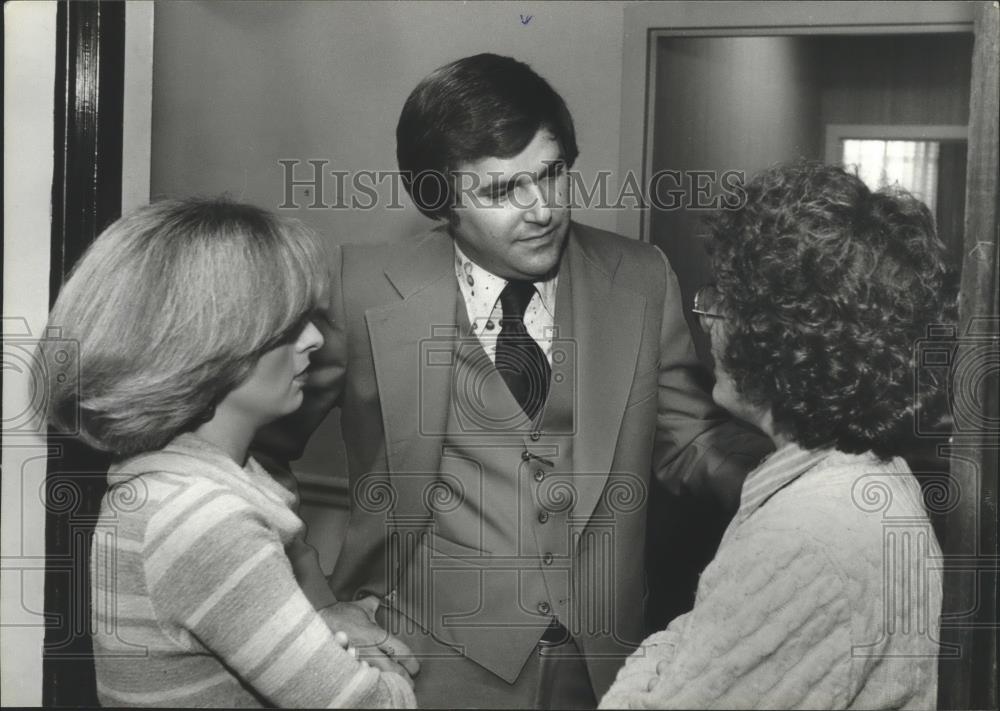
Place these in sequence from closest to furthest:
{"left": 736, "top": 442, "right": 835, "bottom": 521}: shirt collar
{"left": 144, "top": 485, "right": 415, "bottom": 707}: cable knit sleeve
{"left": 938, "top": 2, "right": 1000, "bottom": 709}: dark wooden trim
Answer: {"left": 144, "top": 485, "right": 415, "bottom": 707}: cable knit sleeve
{"left": 736, "top": 442, "right": 835, "bottom": 521}: shirt collar
{"left": 938, "top": 2, "right": 1000, "bottom": 709}: dark wooden trim

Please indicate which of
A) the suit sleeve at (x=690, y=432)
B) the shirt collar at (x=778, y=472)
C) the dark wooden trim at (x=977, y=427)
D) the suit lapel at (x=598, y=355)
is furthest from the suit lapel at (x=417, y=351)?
the dark wooden trim at (x=977, y=427)

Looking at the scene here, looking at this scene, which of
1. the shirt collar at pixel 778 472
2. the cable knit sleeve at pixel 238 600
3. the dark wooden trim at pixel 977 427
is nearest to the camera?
the cable knit sleeve at pixel 238 600

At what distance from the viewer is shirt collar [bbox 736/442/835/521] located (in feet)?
3.72

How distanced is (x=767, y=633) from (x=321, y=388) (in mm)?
656

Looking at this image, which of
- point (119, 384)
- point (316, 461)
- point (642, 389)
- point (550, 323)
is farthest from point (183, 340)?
point (642, 389)

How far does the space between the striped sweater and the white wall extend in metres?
0.33

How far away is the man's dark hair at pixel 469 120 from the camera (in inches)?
51.1

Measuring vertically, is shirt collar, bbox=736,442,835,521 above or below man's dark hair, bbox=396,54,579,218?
below

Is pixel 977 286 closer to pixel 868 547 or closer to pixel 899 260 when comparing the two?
pixel 899 260

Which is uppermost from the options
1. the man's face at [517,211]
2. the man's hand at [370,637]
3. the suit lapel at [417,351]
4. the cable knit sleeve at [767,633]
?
the man's face at [517,211]

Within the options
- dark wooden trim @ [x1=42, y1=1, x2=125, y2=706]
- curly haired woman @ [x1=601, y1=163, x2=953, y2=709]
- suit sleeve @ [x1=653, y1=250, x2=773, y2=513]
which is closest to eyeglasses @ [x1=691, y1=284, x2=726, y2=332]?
curly haired woman @ [x1=601, y1=163, x2=953, y2=709]

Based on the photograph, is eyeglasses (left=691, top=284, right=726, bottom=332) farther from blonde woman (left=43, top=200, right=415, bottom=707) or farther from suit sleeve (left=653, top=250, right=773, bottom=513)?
blonde woman (left=43, top=200, right=415, bottom=707)

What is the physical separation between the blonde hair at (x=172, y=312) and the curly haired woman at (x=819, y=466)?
21.3 inches

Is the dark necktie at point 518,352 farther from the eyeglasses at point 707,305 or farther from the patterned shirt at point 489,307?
the eyeglasses at point 707,305
